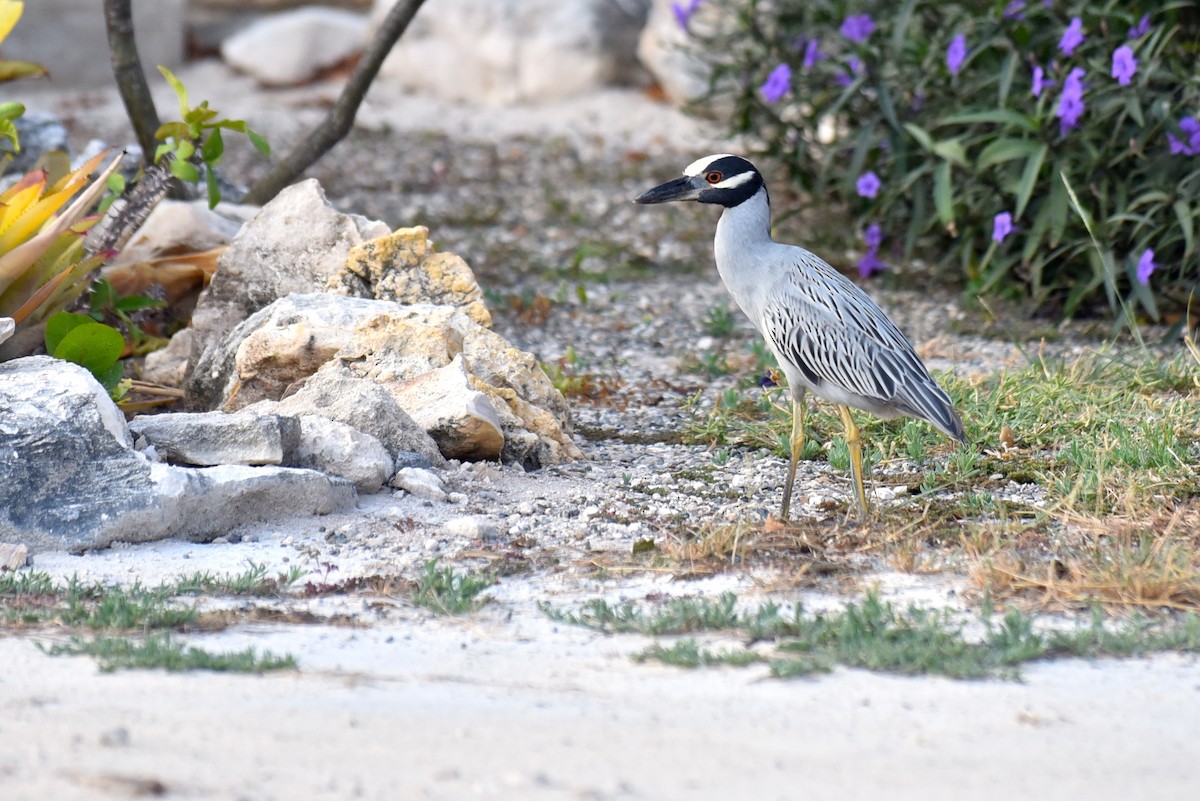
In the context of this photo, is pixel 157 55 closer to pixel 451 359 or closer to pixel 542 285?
pixel 542 285

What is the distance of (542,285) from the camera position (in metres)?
7.68

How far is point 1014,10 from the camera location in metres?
6.92

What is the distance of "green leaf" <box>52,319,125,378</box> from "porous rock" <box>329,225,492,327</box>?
1.01 m

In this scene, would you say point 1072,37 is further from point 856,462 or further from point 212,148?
point 212,148

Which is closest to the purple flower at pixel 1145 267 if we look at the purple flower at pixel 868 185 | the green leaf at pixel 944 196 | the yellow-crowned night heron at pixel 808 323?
the green leaf at pixel 944 196

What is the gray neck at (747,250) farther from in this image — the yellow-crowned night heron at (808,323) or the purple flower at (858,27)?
the purple flower at (858,27)

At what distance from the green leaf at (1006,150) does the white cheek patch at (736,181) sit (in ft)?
8.12

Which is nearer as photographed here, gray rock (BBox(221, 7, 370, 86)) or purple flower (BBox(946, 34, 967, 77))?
purple flower (BBox(946, 34, 967, 77))

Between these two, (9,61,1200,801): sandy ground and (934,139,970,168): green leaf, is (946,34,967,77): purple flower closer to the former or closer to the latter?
(934,139,970,168): green leaf

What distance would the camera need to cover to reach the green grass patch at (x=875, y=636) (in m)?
3.09

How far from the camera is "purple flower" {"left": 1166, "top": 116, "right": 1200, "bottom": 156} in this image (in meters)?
6.37

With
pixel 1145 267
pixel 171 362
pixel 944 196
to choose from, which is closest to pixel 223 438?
pixel 171 362

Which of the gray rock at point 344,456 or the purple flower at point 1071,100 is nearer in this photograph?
the gray rock at point 344,456

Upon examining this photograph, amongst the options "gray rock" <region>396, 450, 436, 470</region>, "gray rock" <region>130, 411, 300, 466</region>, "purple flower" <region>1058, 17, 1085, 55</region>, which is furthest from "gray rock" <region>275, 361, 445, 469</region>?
"purple flower" <region>1058, 17, 1085, 55</region>
